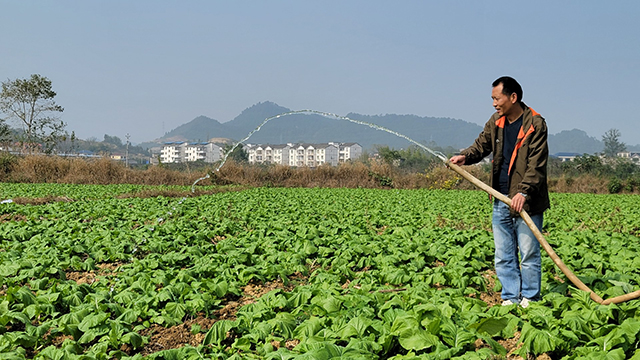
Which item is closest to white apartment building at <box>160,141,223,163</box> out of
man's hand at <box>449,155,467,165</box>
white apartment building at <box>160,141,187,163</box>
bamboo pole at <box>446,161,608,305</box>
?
white apartment building at <box>160,141,187,163</box>

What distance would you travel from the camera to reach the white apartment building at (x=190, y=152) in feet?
382

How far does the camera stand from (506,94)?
→ 4.64m

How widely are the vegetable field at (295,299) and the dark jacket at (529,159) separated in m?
1.00

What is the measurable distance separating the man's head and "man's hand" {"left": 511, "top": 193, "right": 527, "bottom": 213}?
2.95 ft

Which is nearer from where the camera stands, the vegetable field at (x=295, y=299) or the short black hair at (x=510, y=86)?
the vegetable field at (x=295, y=299)

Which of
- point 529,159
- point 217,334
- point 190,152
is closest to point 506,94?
point 529,159

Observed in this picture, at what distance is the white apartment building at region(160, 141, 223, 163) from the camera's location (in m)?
116

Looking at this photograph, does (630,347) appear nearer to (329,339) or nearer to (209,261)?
(329,339)

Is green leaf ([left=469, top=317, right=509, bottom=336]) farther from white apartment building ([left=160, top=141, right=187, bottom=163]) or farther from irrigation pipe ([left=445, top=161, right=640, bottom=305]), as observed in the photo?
white apartment building ([left=160, top=141, right=187, bottom=163])

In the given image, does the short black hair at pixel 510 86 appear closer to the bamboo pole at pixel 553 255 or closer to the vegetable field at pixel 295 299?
the bamboo pole at pixel 553 255

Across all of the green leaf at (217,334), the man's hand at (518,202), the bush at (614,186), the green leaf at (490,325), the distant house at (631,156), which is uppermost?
the distant house at (631,156)

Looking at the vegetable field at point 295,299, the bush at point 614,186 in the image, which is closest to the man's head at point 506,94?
the vegetable field at point 295,299

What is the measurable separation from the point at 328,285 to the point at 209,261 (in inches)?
87.0

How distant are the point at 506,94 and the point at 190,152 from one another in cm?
12618
